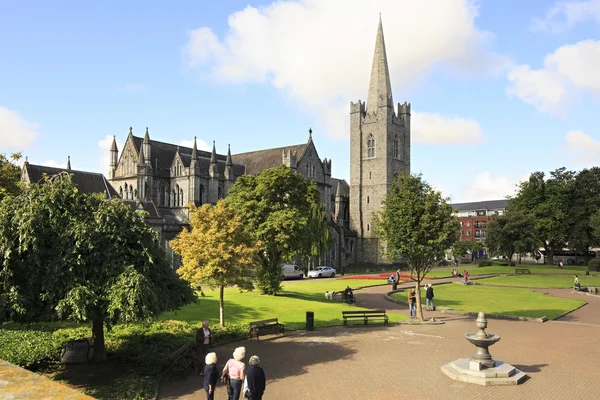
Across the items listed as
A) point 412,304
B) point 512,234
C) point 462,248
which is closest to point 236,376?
point 412,304

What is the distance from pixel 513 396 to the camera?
1321cm

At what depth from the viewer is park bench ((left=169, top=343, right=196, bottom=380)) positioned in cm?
1497

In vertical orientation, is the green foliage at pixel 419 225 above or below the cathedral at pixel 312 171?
below

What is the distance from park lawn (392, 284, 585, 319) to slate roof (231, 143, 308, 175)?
1419 inches

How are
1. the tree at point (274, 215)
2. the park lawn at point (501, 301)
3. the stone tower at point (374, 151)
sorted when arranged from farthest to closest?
the stone tower at point (374, 151) < the tree at point (274, 215) < the park lawn at point (501, 301)

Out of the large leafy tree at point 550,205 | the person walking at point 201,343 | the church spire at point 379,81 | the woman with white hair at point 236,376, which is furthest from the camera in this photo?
the church spire at point 379,81

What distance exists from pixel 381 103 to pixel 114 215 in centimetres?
7368

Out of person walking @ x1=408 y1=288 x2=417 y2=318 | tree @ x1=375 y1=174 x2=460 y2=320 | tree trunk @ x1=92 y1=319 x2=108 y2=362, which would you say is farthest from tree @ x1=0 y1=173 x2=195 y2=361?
person walking @ x1=408 y1=288 x2=417 y2=318

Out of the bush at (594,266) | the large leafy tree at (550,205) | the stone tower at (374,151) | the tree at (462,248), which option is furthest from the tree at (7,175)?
the tree at (462,248)

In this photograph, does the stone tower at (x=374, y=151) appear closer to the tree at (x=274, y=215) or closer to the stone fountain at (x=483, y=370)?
the tree at (x=274, y=215)

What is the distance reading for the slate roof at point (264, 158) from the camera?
74.3 metres

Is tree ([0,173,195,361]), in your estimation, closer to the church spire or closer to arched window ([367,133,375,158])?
arched window ([367,133,375,158])

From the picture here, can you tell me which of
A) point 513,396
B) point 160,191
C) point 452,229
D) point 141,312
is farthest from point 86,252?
point 160,191

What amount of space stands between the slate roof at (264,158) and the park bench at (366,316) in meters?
48.2
